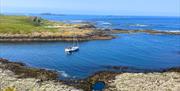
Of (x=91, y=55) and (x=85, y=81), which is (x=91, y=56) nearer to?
(x=91, y=55)

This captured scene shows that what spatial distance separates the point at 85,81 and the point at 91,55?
113 ft

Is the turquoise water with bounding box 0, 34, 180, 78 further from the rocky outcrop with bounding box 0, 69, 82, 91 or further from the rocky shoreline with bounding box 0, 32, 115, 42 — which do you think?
the rocky outcrop with bounding box 0, 69, 82, 91

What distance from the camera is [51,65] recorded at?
78.9m

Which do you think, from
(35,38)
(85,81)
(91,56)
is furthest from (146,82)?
(35,38)

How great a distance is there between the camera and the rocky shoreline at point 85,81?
2143 inches

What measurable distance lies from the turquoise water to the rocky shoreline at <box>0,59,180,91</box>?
5.52 meters

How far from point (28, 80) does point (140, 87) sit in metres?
18.0

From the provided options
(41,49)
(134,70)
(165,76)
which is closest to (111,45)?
(41,49)

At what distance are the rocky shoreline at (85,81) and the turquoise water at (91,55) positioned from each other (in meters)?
5.52

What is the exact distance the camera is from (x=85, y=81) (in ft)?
200

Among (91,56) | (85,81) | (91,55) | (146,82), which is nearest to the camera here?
(146,82)

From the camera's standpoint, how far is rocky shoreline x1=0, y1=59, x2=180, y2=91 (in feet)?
179

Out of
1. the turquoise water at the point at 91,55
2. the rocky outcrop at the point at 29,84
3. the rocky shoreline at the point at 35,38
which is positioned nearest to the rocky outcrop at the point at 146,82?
the rocky outcrop at the point at 29,84

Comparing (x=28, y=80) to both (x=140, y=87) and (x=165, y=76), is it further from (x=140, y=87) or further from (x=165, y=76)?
(x=165, y=76)
